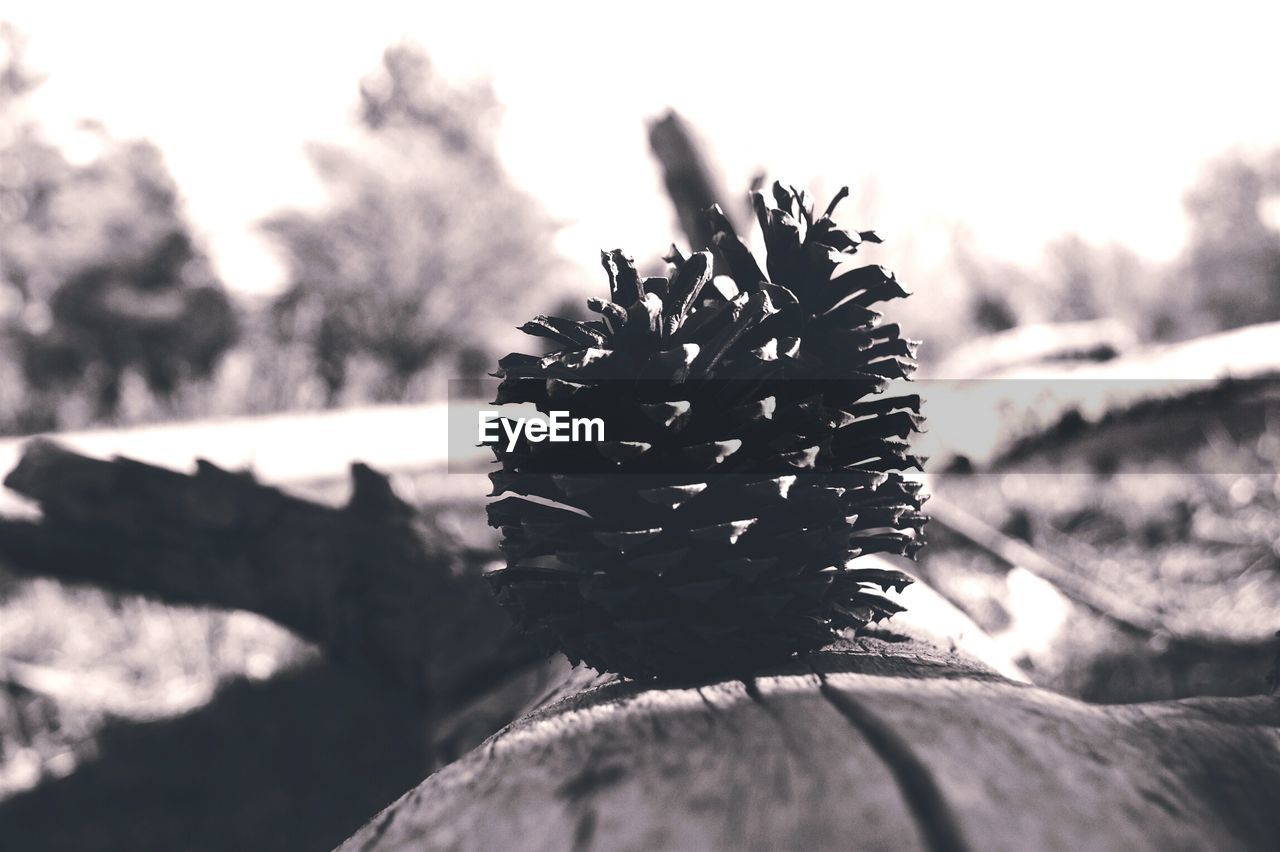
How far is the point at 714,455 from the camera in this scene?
46.5 inches

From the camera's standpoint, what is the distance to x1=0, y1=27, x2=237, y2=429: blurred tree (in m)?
16.7

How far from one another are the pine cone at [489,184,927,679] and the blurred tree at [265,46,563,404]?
19937 millimetres

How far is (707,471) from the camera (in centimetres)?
119

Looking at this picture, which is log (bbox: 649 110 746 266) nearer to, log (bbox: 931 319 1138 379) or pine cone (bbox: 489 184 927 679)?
pine cone (bbox: 489 184 927 679)

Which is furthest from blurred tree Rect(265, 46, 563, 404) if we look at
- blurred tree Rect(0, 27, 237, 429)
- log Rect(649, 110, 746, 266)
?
log Rect(649, 110, 746, 266)

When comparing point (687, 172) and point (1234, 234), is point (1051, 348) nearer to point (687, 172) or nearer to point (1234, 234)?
point (687, 172)

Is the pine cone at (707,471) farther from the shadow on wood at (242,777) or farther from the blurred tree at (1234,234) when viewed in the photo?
the blurred tree at (1234,234)

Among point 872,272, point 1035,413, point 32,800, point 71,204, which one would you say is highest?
point 71,204

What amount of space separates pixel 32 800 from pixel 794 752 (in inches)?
111

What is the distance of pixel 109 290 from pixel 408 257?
335 inches

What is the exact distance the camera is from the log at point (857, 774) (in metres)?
0.88

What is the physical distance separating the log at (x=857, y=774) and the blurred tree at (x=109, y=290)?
18117 millimetres

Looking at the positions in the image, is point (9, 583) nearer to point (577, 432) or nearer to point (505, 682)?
point (505, 682)

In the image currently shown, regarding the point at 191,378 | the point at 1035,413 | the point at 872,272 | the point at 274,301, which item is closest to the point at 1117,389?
the point at 1035,413
